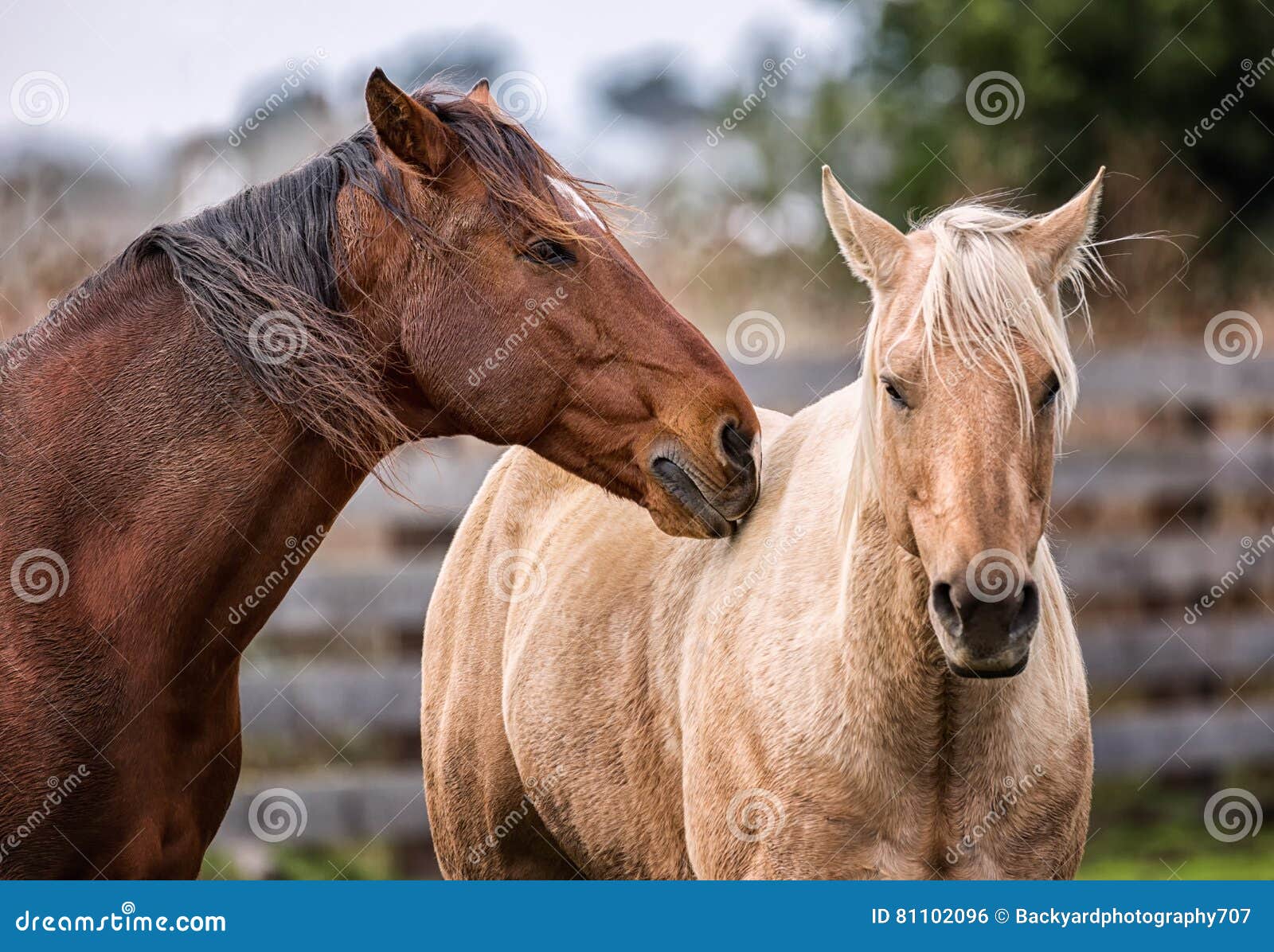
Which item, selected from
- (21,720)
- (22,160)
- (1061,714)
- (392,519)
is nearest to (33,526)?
(21,720)

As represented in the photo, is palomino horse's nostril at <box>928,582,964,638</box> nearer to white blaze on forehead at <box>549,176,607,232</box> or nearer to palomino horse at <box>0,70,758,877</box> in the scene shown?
palomino horse at <box>0,70,758,877</box>

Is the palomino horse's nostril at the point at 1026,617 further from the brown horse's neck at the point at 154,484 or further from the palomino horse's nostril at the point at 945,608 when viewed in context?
the brown horse's neck at the point at 154,484

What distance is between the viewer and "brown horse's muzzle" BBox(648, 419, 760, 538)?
9.11 feet

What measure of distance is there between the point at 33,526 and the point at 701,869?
5.43ft

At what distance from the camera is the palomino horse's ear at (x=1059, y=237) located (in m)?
2.52

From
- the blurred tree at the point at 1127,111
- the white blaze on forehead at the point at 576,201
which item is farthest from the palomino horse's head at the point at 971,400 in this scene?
the blurred tree at the point at 1127,111

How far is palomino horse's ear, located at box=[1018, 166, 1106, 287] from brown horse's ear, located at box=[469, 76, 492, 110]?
130 cm

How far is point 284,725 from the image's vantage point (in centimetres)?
631

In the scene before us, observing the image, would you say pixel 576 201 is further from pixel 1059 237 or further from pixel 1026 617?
pixel 1026 617

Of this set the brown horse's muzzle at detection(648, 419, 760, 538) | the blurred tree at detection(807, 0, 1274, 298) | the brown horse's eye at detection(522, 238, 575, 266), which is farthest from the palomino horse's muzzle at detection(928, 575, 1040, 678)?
the blurred tree at detection(807, 0, 1274, 298)

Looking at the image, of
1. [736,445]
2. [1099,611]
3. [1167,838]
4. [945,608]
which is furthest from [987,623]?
[1099,611]

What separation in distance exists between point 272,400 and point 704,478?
97 cm

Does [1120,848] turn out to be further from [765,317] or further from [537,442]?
[537,442]

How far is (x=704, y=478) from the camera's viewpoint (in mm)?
2789
